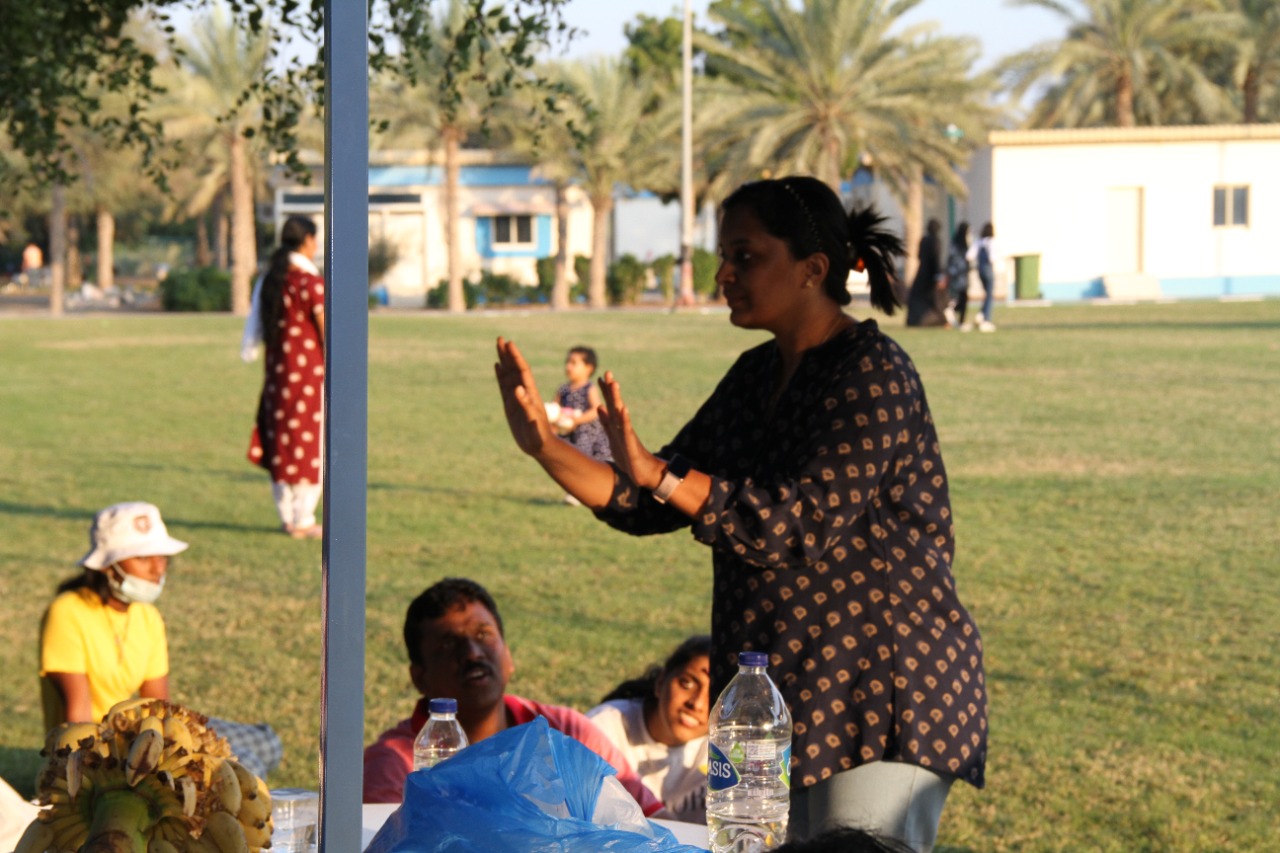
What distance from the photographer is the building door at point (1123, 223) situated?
139 feet

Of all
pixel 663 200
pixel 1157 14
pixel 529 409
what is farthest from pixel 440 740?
pixel 663 200

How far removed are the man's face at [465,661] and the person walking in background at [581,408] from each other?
688 cm

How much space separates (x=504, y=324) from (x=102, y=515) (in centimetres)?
2850

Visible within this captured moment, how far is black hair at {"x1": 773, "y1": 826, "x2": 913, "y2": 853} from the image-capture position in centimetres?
162

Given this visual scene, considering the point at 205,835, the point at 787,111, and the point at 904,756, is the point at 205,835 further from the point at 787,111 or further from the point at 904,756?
the point at 787,111

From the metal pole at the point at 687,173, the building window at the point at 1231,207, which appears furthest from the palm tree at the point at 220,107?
the building window at the point at 1231,207

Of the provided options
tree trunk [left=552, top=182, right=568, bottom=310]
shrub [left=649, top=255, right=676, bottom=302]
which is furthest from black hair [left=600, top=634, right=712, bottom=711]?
shrub [left=649, top=255, right=676, bottom=302]

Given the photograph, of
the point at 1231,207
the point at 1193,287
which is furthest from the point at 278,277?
the point at 1231,207

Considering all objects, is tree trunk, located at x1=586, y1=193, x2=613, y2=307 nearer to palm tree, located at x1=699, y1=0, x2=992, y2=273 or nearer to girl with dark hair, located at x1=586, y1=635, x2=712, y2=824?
palm tree, located at x1=699, y1=0, x2=992, y2=273

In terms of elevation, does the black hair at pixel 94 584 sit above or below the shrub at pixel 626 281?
below

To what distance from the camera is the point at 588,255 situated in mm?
51406

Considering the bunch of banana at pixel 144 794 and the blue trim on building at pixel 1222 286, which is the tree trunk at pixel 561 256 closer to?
the blue trim on building at pixel 1222 286

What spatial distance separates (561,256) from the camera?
4362 cm

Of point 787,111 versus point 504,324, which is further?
point 787,111
